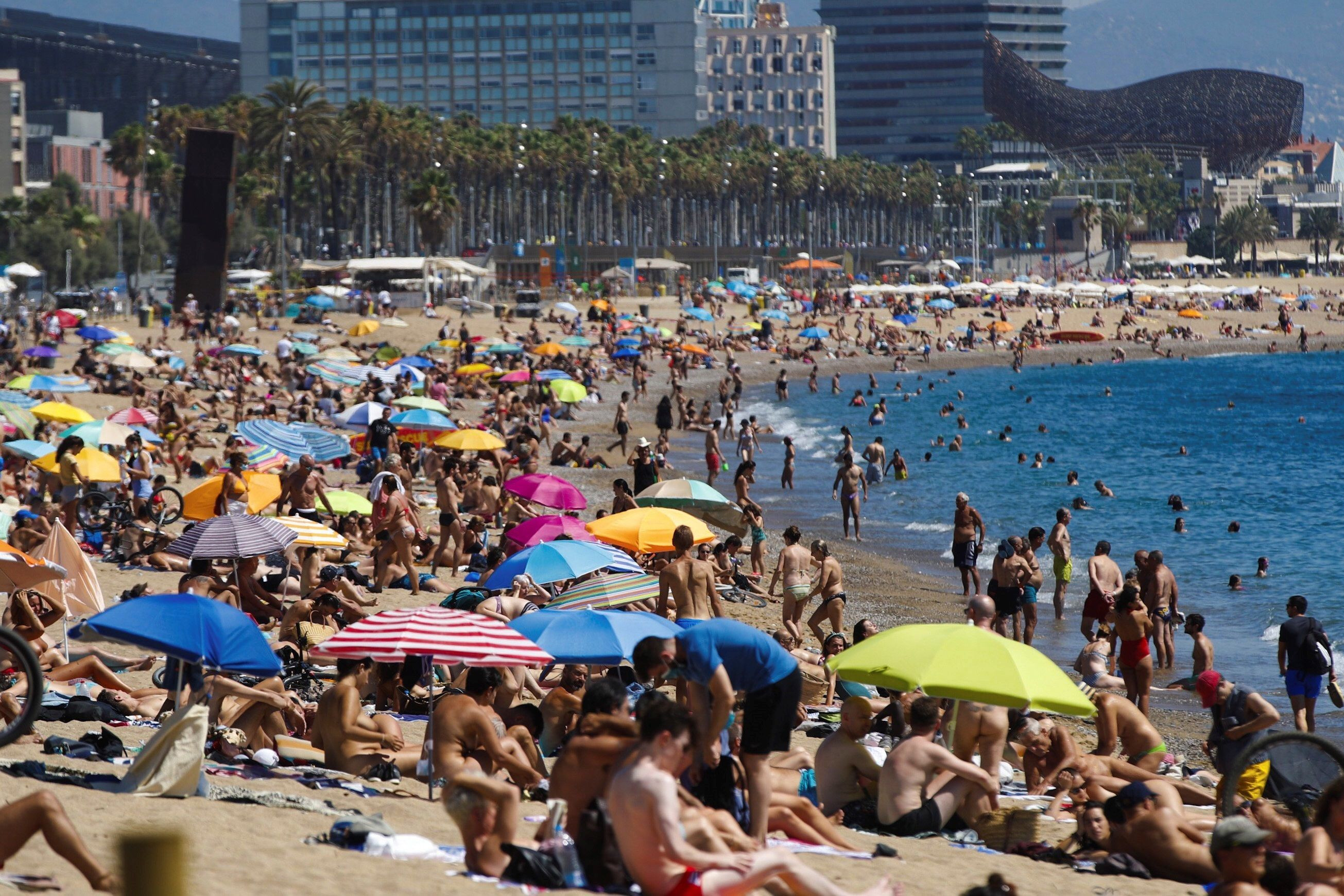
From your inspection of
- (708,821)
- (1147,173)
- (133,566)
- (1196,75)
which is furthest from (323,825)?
(1196,75)

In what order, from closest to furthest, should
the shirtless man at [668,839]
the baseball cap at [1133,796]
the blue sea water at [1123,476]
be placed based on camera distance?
the shirtless man at [668,839]
the baseball cap at [1133,796]
the blue sea water at [1123,476]

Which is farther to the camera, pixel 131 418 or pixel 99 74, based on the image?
pixel 99 74

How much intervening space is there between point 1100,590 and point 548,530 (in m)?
5.26

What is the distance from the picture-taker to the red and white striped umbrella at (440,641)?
7.84m

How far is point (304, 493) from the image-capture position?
16562 millimetres

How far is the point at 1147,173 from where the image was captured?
513 ft

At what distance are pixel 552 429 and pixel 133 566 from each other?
803 inches

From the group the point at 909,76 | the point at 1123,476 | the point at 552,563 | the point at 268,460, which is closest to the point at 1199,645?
the point at 552,563

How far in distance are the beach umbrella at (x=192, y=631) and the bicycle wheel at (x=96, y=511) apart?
9824 millimetres

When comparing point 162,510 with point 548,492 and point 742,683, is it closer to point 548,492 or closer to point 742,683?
point 548,492

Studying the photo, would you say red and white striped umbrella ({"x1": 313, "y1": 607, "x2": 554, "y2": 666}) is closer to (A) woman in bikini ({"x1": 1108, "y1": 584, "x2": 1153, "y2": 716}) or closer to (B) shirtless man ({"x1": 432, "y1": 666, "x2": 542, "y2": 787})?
(B) shirtless man ({"x1": 432, "y1": 666, "x2": 542, "y2": 787})

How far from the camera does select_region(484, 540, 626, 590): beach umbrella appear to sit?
40.3ft

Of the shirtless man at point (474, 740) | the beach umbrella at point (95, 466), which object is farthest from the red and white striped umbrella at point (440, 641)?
the beach umbrella at point (95, 466)

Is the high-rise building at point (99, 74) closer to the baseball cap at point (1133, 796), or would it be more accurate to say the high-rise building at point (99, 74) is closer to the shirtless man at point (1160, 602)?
the shirtless man at point (1160, 602)
